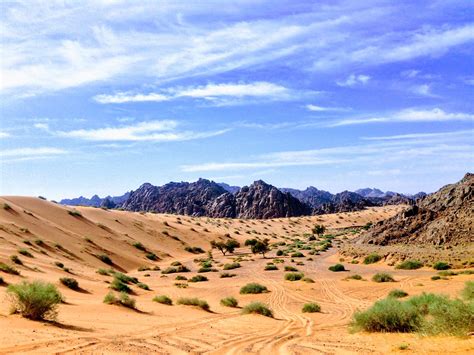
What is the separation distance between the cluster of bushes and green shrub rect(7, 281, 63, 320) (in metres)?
9.63

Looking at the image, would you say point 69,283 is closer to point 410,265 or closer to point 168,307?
point 168,307

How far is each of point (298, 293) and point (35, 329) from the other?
19595 millimetres

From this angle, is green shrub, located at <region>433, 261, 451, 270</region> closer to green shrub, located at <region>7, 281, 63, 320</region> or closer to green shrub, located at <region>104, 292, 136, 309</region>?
green shrub, located at <region>104, 292, 136, 309</region>

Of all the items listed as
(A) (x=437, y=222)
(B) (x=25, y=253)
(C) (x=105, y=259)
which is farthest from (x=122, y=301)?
(A) (x=437, y=222)

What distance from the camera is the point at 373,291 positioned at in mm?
28625

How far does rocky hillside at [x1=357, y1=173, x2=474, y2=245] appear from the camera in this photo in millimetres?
47500

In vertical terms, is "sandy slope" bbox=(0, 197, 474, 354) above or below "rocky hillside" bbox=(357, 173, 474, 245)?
below

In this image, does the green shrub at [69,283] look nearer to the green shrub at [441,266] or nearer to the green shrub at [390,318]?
the green shrub at [390,318]

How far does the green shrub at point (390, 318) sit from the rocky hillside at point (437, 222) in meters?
36.3

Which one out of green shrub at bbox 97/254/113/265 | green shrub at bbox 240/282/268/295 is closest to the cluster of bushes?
green shrub at bbox 240/282/268/295

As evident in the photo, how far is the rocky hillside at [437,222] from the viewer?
156 ft

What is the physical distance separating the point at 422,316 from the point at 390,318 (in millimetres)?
1002

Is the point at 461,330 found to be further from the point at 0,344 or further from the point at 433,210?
the point at 433,210

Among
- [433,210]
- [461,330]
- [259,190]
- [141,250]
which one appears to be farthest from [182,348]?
[259,190]
